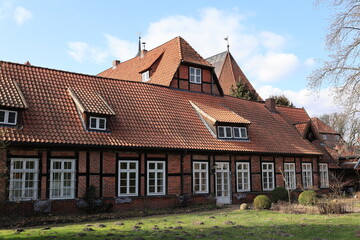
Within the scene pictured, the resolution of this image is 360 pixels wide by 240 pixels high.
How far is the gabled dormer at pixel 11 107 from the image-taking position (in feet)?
46.4

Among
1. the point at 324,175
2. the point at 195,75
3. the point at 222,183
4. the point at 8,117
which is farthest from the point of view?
the point at 324,175

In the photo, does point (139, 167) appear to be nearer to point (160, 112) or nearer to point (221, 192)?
point (160, 112)

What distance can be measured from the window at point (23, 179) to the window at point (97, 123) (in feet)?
9.44

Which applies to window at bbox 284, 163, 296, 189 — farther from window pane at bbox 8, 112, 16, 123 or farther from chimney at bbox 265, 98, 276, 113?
window pane at bbox 8, 112, 16, 123

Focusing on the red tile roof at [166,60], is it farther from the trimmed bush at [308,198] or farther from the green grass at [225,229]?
the green grass at [225,229]

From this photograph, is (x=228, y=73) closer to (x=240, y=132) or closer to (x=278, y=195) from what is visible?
(x=240, y=132)

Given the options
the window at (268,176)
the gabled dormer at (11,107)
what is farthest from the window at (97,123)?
the window at (268,176)

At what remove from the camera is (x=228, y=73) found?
3625 centimetres

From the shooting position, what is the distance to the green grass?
10.1m

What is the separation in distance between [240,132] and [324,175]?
8.92m

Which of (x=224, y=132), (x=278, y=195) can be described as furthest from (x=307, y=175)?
(x=224, y=132)

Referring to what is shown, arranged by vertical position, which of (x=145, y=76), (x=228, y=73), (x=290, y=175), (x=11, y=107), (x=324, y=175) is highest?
(x=228, y=73)

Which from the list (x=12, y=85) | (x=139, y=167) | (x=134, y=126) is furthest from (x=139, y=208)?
(x=12, y=85)

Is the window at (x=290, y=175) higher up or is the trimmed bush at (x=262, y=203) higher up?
the window at (x=290, y=175)
